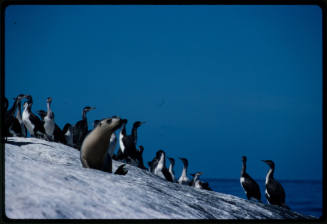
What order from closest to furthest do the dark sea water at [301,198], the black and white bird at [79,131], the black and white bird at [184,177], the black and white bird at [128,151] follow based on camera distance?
the black and white bird at [128,151] < the black and white bird at [79,131] < the black and white bird at [184,177] < the dark sea water at [301,198]

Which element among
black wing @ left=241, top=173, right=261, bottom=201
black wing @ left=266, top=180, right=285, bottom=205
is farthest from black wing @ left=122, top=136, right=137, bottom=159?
black wing @ left=266, top=180, right=285, bottom=205

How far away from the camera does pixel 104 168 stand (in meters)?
7.96

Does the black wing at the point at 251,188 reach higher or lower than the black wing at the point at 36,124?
lower

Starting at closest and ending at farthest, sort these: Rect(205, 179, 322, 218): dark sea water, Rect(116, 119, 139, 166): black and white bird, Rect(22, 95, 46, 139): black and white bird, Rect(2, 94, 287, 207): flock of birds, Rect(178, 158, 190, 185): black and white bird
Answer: Rect(2, 94, 287, 207): flock of birds < Rect(22, 95, 46, 139): black and white bird < Rect(116, 119, 139, 166): black and white bird < Rect(178, 158, 190, 185): black and white bird < Rect(205, 179, 322, 218): dark sea water

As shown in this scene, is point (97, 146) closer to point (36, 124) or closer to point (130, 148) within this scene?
point (36, 124)

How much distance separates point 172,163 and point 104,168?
45.7 ft

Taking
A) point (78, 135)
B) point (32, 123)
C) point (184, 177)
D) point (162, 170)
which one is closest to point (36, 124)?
point (32, 123)

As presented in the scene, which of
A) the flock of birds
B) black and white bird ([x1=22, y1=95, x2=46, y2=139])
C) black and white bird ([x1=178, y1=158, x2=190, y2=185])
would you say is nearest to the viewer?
the flock of birds

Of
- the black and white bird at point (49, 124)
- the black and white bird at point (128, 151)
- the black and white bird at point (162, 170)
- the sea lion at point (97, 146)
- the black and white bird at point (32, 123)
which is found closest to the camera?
the sea lion at point (97, 146)

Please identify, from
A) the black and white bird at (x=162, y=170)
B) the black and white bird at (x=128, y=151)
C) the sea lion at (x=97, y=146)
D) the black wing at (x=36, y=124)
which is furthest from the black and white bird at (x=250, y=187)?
the black wing at (x=36, y=124)

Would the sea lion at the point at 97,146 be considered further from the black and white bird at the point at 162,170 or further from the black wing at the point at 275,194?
the black and white bird at the point at 162,170

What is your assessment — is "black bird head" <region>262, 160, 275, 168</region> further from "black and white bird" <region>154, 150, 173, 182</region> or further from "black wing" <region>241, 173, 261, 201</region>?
"black and white bird" <region>154, 150, 173, 182</region>
